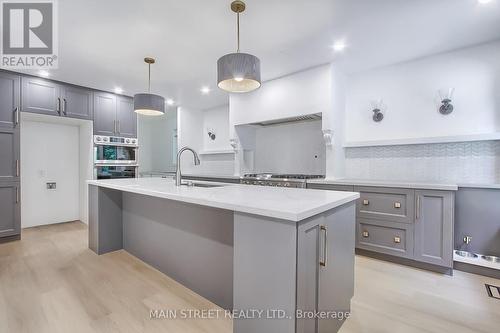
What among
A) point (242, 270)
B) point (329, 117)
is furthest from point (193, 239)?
point (329, 117)

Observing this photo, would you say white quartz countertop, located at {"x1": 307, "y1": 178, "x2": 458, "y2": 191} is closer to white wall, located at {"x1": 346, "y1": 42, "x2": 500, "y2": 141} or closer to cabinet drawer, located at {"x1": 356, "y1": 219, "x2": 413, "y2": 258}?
cabinet drawer, located at {"x1": 356, "y1": 219, "x2": 413, "y2": 258}

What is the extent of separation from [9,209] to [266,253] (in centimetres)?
413

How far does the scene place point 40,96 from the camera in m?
3.68

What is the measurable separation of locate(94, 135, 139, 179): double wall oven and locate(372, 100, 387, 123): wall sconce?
4.35 m

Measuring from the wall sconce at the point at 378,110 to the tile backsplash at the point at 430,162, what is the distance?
41cm

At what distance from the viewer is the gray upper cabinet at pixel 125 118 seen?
183 inches

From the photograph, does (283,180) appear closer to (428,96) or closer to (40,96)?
(428,96)

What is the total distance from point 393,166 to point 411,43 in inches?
58.9

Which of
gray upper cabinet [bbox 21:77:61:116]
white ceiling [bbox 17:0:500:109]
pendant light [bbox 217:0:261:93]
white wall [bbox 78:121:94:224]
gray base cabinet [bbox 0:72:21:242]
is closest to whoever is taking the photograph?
pendant light [bbox 217:0:261:93]

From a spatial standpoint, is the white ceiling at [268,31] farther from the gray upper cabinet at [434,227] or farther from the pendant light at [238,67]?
the gray upper cabinet at [434,227]

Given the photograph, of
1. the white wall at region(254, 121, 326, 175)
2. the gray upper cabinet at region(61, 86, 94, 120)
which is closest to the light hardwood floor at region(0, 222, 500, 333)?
the white wall at region(254, 121, 326, 175)

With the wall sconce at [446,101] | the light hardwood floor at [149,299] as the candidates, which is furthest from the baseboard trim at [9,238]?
the wall sconce at [446,101]

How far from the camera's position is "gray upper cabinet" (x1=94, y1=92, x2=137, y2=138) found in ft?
14.3

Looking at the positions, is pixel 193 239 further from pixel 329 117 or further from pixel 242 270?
pixel 329 117
